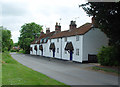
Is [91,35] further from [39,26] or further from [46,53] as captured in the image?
[39,26]

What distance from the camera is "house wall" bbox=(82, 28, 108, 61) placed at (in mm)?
23125

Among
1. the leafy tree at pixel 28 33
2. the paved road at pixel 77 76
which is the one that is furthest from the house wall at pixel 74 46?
the leafy tree at pixel 28 33

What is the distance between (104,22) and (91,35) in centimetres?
1129

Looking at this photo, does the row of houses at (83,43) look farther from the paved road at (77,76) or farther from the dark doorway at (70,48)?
the paved road at (77,76)

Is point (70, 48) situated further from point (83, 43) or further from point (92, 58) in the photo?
point (92, 58)

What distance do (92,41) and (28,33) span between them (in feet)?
125

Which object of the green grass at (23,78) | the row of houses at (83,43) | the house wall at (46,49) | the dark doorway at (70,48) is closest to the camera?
the green grass at (23,78)

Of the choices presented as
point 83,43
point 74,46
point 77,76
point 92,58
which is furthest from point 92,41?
point 77,76

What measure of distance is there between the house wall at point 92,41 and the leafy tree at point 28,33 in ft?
121

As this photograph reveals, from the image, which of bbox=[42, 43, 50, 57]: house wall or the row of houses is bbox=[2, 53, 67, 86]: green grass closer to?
the row of houses

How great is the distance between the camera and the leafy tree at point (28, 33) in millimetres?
55891

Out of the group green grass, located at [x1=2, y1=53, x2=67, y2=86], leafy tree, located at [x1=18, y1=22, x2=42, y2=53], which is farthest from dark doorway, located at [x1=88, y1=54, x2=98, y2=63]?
leafy tree, located at [x1=18, y1=22, x2=42, y2=53]

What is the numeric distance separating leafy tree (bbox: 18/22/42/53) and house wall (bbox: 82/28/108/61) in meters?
37.0

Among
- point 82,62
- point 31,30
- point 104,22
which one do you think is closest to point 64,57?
point 82,62
